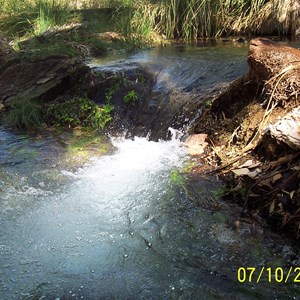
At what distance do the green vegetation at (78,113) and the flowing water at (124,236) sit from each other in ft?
3.40

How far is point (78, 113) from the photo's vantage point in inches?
198

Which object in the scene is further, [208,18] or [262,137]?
[208,18]

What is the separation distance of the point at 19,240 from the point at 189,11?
21.4ft

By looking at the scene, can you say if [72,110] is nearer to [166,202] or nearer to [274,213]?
[166,202]

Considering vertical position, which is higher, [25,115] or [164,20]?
[164,20]

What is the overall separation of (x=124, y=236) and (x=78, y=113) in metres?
2.61

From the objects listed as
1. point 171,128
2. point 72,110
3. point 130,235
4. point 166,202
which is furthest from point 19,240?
point 72,110

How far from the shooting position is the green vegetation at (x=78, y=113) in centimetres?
490

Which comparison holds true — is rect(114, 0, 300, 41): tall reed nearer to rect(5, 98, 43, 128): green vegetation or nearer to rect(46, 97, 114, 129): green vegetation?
rect(46, 97, 114, 129): green vegetation

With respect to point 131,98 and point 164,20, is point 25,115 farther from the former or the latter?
point 164,20

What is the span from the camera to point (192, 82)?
5.01m
